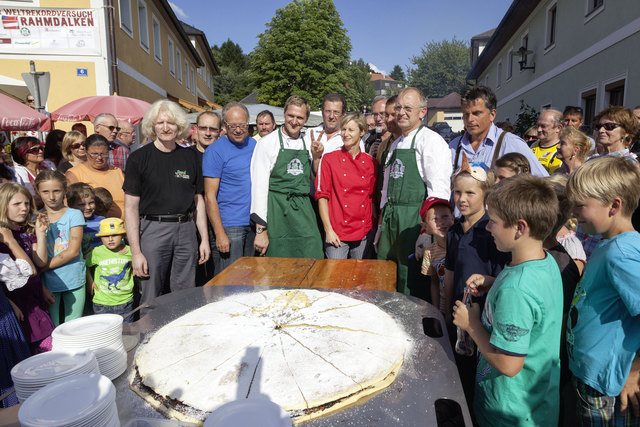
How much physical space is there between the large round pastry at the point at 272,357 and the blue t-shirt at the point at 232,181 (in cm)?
150

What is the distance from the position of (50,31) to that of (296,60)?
19911 mm

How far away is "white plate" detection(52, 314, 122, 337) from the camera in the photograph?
1.42 m

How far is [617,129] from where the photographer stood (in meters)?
3.52

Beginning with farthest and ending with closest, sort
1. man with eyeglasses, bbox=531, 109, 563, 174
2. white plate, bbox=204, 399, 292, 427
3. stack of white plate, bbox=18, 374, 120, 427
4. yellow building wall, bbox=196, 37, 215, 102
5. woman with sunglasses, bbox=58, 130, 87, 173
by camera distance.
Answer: yellow building wall, bbox=196, 37, 215, 102 < man with eyeglasses, bbox=531, 109, 563, 174 < woman with sunglasses, bbox=58, 130, 87, 173 < white plate, bbox=204, 399, 292, 427 < stack of white plate, bbox=18, 374, 120, 427

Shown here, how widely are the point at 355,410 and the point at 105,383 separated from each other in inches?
30.6

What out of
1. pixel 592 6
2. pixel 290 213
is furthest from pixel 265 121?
pixel 592 6

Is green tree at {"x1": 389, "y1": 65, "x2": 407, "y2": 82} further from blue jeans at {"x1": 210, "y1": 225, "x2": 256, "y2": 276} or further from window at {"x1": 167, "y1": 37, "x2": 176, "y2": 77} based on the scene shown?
blue jeans at {"x1": 210, "y1": 225, "x2": 256, "y2": 276}

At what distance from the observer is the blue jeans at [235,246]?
141 inches

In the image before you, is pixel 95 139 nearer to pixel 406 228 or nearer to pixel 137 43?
pixel 406 228

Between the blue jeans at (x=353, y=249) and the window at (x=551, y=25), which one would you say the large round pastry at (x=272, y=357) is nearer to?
the blue jeans at (x=353, y=249)

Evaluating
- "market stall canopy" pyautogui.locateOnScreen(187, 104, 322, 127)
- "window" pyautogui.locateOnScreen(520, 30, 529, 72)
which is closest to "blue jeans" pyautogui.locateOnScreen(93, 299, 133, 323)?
"market stall canopy" pyautogui.locateOnScreen(187, 104, 322, 127)

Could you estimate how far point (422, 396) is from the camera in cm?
137

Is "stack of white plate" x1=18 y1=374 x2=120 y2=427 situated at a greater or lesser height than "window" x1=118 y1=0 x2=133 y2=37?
lesser

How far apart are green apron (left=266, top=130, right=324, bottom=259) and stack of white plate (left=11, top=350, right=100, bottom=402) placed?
88.6 inches
